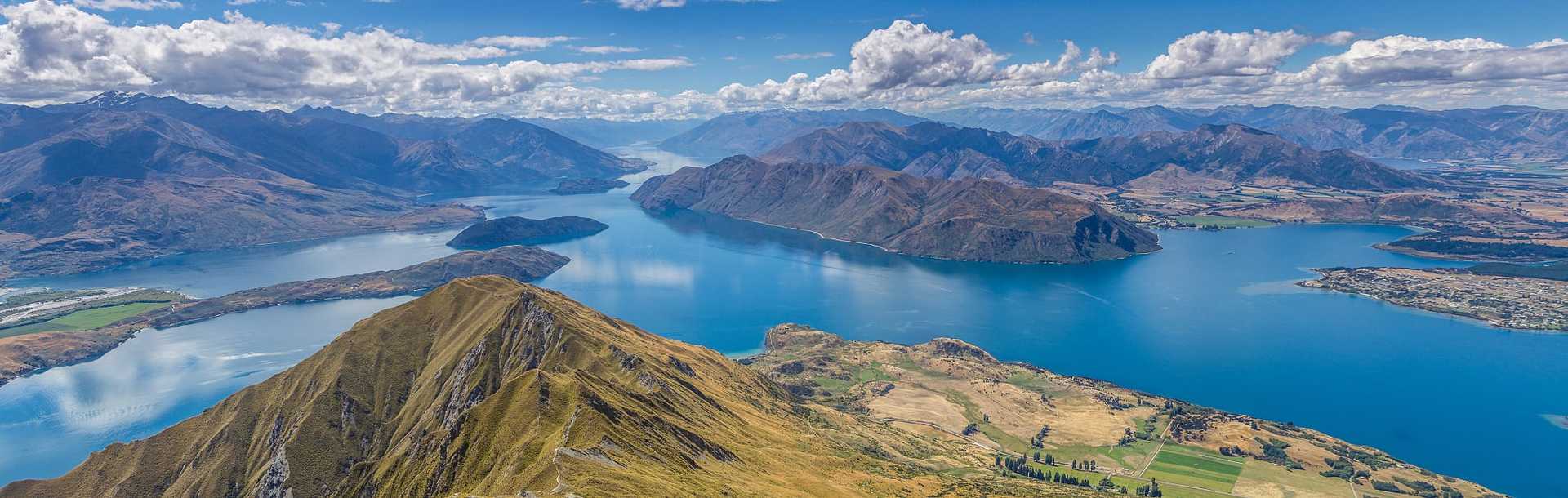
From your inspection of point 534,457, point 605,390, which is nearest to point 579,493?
point 534,457

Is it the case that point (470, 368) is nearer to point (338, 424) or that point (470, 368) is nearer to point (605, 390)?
point (338, 424)

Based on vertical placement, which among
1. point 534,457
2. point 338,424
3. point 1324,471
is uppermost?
point 534,457

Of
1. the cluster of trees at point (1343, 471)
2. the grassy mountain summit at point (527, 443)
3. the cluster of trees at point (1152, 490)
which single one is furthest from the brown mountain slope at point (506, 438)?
the cluster of trees at point (1343, 471)

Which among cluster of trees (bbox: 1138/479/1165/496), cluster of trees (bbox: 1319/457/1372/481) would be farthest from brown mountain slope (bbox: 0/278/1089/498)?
cluster of trees (bbox: 1319/457/1372/481)

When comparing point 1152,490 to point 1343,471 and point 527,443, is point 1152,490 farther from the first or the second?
point 527,443

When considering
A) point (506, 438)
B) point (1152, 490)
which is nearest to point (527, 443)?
point (506, 438)
